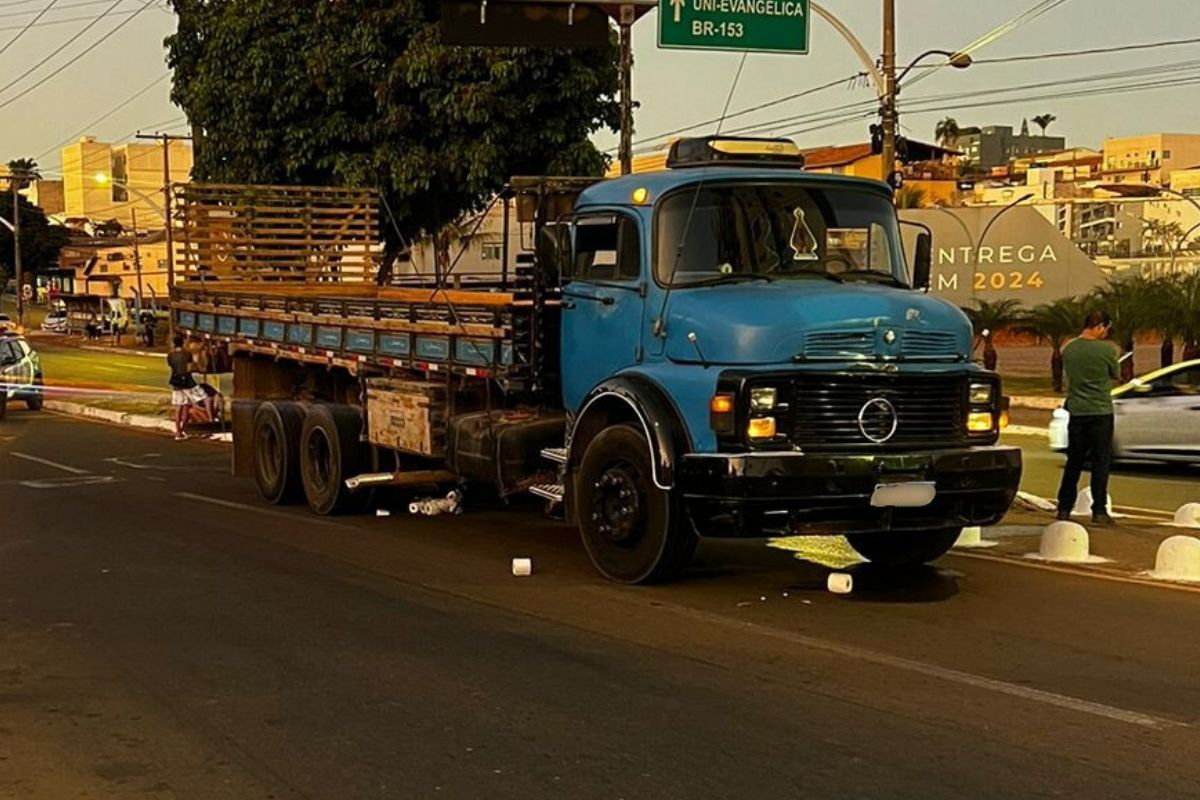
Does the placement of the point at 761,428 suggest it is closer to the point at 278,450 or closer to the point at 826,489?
the point at 826,489

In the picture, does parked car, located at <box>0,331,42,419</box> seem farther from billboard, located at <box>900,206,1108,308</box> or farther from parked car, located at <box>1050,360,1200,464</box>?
billboard, located at <box>900,206,1108,308</box>

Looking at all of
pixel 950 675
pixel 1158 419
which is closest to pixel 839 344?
pixel 950 675

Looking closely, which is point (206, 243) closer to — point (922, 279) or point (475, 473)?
point (475, 473)

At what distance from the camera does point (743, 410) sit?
7859mm

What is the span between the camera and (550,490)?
995 cm

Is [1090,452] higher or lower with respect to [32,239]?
lower

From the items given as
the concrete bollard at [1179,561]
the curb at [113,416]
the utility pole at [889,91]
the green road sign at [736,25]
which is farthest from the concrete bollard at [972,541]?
the curb at [113,416]

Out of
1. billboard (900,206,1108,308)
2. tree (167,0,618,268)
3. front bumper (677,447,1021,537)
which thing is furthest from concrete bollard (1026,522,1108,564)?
billboard (900,206,1108,308)

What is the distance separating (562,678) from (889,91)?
49.6ft

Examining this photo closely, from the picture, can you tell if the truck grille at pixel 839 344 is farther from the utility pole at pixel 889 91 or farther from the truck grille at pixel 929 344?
the utility pole at pixel 889 91

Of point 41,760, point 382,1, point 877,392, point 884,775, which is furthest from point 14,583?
point 382,1

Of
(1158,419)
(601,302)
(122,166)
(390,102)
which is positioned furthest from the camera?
(122,166)

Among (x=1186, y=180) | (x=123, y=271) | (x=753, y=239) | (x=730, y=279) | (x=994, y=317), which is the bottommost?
(x=994, y=317)

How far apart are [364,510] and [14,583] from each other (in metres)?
3.96
